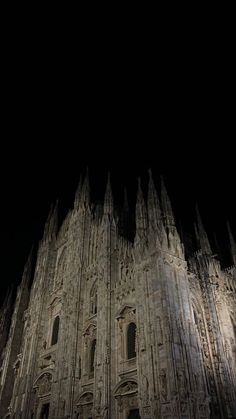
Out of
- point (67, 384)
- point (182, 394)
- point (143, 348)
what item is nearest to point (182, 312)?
point (143, 348)

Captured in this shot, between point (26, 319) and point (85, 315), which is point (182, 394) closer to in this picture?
point (85, 315)

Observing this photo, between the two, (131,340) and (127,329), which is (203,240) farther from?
(131,340)

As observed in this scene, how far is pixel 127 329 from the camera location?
2517cm

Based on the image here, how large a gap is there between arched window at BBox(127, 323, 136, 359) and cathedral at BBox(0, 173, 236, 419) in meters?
0.07

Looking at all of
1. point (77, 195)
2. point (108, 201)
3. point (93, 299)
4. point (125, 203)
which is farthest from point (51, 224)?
point (93, 299)

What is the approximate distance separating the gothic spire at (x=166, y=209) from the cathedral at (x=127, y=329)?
10 cm

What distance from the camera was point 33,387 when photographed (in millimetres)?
31000

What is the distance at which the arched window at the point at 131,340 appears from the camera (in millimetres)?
23969

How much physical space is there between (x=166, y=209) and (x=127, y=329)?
33.5 ft

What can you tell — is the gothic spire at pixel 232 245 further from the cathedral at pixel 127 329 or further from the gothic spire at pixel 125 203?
the gothic spire at pixel 125 203

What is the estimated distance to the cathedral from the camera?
20.6 m

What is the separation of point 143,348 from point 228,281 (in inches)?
563

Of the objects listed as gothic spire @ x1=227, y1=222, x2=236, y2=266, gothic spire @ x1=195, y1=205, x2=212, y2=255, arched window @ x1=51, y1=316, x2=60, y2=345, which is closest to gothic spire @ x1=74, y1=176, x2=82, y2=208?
arched window @ x1=51, y1=316, x2=60, y2=345

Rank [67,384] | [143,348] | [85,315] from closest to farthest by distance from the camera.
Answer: [143,348]
[67,384]
[85,315]
